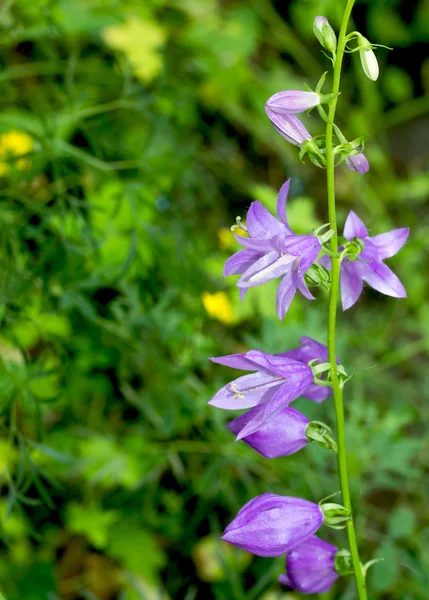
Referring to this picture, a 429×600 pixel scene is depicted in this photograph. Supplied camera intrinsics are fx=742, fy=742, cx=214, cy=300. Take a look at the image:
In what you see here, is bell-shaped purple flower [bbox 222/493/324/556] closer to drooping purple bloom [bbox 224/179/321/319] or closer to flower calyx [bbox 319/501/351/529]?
flower calyx [bbox 319/501/351/529]

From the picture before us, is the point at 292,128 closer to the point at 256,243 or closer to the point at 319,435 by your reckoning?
the point at 256,243

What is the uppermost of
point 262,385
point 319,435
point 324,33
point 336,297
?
point 324,33

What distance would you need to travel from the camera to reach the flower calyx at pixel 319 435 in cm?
114

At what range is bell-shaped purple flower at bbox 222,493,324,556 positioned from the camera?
3.44 feet

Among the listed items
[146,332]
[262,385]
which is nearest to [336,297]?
[262,385]

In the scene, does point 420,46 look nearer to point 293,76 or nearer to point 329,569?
point 293,76

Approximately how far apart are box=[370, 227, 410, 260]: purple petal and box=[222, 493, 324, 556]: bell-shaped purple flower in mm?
403

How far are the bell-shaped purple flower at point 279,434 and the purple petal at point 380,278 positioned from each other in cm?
23

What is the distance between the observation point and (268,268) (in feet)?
3.39

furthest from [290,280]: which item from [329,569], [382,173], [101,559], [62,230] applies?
[382,173]

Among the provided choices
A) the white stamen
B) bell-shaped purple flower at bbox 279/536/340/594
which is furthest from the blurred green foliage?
the white stamen

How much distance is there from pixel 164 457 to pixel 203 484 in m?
0.21

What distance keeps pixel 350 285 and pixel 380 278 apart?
47 millimetres

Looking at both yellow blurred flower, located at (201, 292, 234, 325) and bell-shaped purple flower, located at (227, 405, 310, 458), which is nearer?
bell-shaped purple flower, located at (227, 405, 310, 458)
